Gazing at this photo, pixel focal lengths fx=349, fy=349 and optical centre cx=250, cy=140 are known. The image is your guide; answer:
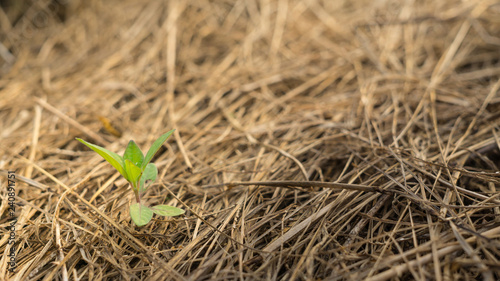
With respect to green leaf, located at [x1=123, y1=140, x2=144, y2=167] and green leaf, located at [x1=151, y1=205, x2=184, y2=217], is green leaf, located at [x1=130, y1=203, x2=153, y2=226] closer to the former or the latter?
green leaf, located at [x1=151, y1=205, x2=184, y2=217]

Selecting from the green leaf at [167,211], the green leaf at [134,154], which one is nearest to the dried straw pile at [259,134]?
the green leaf at [167,211]

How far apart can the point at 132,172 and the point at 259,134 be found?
0.69m

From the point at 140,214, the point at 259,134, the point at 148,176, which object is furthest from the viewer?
the point at 259,134

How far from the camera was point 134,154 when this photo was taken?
3.76 feet

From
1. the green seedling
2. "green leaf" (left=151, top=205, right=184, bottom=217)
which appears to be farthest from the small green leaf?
"green leaf" (left=151, top=205, right=184, bottom=217)

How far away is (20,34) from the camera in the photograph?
2545 millimetres

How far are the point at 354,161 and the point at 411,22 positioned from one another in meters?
1.41

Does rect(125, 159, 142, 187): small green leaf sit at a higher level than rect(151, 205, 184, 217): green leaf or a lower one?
higher

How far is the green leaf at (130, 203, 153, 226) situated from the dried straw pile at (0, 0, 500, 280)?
10cm

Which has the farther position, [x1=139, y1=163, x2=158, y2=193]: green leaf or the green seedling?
[x1=139, y1=163, x2=158, y2=193]: green leaf

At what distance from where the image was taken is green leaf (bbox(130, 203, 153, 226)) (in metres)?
1.05

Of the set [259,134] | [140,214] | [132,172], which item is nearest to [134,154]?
[132,172]

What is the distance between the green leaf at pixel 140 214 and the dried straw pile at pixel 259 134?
0.10m

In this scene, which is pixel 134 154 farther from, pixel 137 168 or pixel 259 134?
pixel 259 134
